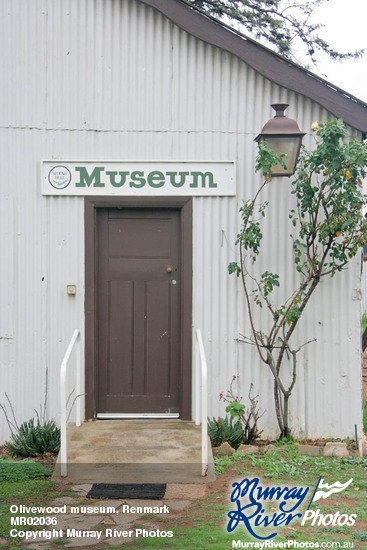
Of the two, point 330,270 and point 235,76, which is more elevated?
point 235,76

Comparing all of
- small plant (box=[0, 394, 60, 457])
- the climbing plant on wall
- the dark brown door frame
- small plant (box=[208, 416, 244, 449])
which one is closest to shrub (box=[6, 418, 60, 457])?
small plant (box=[0, 394, 60, 457])

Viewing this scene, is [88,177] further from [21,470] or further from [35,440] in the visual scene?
[21,470]

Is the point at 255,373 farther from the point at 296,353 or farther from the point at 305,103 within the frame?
the point at 305,103

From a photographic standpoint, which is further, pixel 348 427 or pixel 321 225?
pixel 348 427

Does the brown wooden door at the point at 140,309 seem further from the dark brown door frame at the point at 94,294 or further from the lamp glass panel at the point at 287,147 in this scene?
the lamp glass panel at the point at 287,147

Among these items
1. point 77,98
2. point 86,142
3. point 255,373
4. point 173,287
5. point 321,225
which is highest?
point 77,98

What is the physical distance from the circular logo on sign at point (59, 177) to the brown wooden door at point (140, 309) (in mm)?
560

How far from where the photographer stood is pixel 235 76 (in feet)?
24.9

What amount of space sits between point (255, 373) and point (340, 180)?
7.09 feet

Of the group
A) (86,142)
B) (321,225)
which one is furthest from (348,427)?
(86,142)

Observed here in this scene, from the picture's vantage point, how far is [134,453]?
6.60 m

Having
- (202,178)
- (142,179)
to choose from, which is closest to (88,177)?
(142,179)

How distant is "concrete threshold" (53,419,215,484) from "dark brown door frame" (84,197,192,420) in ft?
1.01

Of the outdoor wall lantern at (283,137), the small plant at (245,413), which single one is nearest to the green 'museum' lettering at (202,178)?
the outdoor wall lantern at (283,137)
